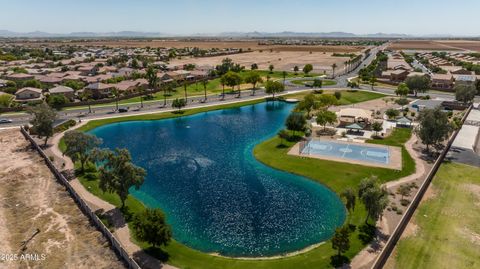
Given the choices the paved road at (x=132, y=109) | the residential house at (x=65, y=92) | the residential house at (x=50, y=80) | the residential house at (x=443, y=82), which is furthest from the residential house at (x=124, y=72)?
the residential house at (x=443, y=82)

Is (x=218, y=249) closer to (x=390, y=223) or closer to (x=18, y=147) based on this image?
(x=390, y=223)

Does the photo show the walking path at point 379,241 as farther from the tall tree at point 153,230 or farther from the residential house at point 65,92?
the residential house at point 65,92

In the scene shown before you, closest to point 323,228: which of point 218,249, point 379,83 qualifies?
point 218,249

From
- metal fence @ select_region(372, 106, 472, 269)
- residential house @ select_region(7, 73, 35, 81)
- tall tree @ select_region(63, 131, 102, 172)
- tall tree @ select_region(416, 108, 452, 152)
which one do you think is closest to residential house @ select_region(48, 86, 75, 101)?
residential house @ select_region(7, 73, 35, 81)

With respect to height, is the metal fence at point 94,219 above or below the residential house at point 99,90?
below

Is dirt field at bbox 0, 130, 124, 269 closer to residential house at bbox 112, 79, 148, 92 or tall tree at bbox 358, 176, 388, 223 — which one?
tall tree at bbox 358, 176, 388, 223

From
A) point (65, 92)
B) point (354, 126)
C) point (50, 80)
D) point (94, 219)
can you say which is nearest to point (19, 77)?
point (50, 80)
